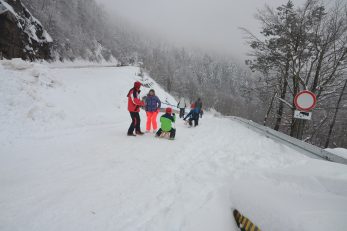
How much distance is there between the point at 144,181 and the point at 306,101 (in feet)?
17.3

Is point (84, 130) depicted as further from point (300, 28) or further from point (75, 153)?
point (300, 28)

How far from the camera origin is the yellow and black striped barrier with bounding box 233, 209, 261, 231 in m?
2.77

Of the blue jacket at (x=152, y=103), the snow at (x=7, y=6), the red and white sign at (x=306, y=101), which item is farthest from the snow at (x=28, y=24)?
the red and white sign at (x=306, y=101)

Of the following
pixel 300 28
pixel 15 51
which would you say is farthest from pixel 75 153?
pixel 15 51

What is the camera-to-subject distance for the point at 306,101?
673cm

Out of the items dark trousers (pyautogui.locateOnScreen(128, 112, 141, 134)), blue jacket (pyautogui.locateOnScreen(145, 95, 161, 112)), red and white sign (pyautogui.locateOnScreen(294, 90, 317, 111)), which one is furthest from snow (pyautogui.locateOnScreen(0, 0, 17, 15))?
red and white sign (pyautogui.locateOnScreen(294, 90, 317, 111))

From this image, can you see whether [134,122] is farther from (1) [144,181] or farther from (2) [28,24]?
(2) [28,24]

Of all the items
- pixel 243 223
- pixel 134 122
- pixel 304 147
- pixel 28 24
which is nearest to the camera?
pixel 243 223

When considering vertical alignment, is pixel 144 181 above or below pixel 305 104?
below

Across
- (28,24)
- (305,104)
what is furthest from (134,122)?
(28,24)

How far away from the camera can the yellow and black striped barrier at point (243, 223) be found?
2.77 metres

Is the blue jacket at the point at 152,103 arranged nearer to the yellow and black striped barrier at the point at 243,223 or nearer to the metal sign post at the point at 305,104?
the metal sign post at the point at 305,104

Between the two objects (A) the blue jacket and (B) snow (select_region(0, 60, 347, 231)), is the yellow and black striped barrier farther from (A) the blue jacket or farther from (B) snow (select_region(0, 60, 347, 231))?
(A) the blue jacket

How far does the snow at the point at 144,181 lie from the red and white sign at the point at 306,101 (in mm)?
1562
